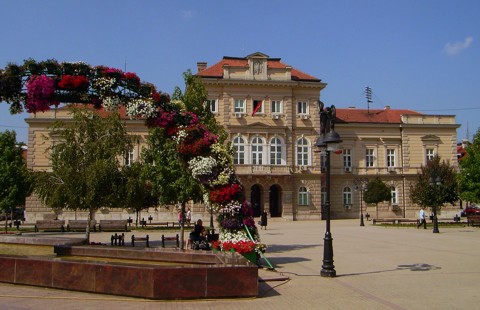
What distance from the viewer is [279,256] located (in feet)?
59.5

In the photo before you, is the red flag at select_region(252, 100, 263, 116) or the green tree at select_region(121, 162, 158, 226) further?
the red flag at select_region(252, 100, 263, 116)

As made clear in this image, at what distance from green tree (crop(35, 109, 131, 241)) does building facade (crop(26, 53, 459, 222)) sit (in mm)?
26692

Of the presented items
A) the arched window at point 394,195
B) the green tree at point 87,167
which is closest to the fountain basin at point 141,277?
the green tree at point 87,167

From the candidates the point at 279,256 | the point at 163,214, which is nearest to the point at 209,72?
the point at 163,214

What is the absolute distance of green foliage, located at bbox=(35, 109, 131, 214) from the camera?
70.6 ft

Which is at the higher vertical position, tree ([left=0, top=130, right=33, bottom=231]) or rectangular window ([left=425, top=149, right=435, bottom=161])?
rectangular window ([left=425, top=149, right=435, bottom=161])

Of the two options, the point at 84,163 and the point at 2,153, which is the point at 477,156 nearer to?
the point at 84,163

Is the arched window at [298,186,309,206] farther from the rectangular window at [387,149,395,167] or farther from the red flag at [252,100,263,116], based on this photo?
the rectangular window at [387,149,395,167]

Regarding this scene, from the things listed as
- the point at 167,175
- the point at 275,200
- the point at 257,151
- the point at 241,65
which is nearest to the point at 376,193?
the point at 275,200

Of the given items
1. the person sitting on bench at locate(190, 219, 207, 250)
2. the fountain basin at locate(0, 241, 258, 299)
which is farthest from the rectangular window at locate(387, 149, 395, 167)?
the fountain basin at locate(0, 241, 258, 299)

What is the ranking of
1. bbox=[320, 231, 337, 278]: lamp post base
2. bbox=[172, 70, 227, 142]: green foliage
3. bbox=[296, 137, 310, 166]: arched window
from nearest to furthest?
bbox=[320, 231, 337, 278]: lamp post base, bbox=[172, 70, 227, 142]: green foliage, bbox=[296, 137, 310, 166]: arched window

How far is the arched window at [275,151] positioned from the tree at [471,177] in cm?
1786

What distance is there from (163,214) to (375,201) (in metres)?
23.0

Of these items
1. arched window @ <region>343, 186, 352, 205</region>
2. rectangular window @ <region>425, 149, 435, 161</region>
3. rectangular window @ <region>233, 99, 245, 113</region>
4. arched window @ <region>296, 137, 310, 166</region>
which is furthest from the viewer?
rectangular window @ <region>425, 149, 435, 161</region>
